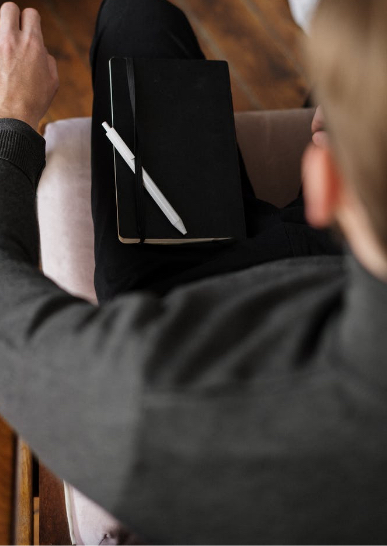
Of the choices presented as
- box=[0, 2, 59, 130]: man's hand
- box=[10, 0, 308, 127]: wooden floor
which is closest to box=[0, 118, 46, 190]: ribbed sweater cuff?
box=[0, 2, 59, 130]: man's hand

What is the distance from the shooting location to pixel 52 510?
2.81 feet

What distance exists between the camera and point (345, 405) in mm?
360

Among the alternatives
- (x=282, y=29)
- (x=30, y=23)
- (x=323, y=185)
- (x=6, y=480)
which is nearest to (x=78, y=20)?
(x=282, y=29)

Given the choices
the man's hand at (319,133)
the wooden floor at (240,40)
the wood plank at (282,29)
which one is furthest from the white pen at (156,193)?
the wood plank at (282,29)

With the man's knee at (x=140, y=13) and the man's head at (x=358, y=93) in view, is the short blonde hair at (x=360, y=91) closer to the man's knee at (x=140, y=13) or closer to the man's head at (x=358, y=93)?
the man's head at (x=358, y=93)

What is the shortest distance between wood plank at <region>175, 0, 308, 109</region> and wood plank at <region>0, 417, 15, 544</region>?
1056 millimetres

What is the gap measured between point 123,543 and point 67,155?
59 centimetres

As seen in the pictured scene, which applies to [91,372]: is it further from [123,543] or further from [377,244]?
[123,543]

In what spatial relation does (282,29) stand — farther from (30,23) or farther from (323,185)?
(323,185)

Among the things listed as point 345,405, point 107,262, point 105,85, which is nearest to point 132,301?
point 345,405

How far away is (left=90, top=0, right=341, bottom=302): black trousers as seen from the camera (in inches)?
28.7

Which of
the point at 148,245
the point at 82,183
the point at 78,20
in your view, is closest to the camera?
the point at 148,245

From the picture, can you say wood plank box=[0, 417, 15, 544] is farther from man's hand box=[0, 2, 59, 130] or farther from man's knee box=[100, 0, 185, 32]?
man's knee box=[100, 0, 185, 32]

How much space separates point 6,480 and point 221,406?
0.48 meters
